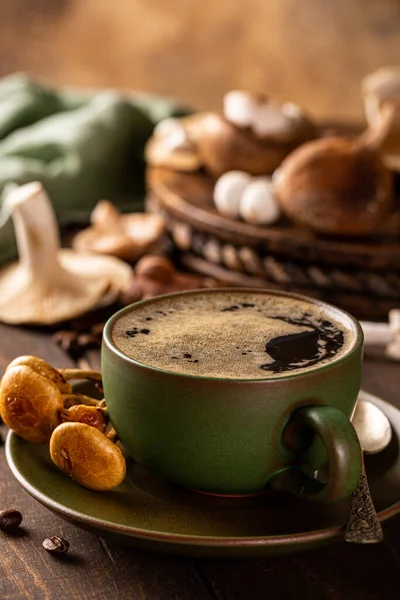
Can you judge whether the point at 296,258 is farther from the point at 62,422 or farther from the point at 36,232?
the point at 62,422

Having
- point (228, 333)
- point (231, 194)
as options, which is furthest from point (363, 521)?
point (231, 194)

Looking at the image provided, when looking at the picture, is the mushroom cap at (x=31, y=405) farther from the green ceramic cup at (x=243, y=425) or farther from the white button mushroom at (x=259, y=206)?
the white button mushroom at (x=259, y=206)

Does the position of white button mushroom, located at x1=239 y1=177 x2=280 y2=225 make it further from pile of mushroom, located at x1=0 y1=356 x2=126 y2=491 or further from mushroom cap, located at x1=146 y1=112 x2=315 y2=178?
pile of mushroom, located at x1=0 y1=356 x2=126 y2=491

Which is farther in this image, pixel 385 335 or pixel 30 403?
pixel 385 335

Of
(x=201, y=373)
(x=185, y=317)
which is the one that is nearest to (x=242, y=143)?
(x=185, y=317)

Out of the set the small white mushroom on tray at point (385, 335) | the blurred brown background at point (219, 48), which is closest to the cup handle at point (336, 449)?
the small white mushroom on tray at point (385, 335)

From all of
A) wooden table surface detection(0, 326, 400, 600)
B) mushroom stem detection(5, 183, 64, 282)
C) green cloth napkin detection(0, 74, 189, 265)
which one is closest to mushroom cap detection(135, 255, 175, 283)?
mushroom stem detection(5, 183, 64, 282)
